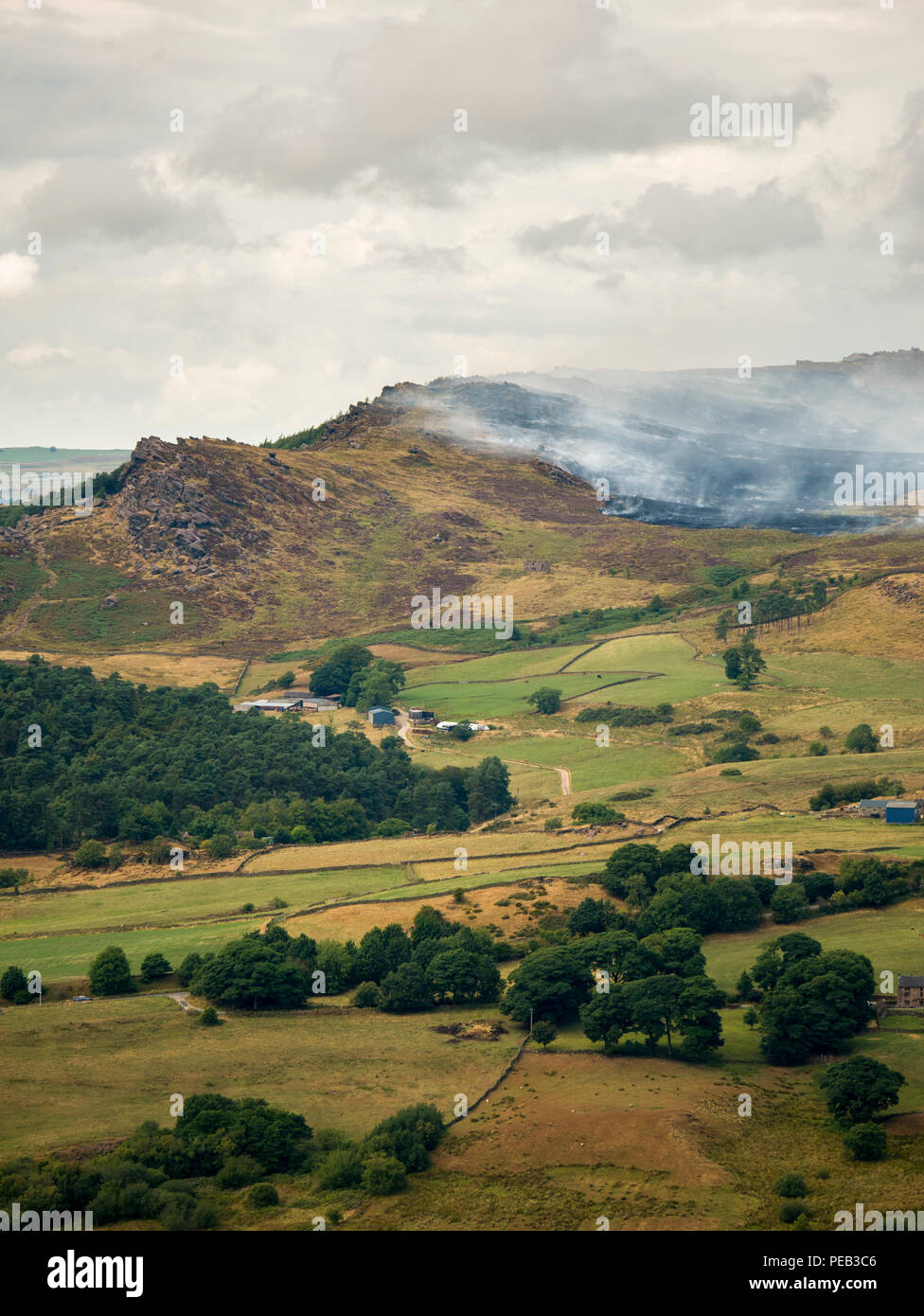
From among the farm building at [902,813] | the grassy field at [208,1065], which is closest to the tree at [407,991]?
the grassy field at [208,1065]

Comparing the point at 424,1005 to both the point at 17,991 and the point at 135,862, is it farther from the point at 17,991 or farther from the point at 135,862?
the point at 135,862

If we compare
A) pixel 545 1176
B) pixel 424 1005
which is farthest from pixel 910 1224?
pixel 424 1005

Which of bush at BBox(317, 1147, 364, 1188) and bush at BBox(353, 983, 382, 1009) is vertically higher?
bush at BBox(353, 983, 382, 1009)

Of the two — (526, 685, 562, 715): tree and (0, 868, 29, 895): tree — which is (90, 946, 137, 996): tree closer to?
(0, 868, 29, 895): tree

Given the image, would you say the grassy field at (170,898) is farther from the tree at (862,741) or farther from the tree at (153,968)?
the tree at (862,741)

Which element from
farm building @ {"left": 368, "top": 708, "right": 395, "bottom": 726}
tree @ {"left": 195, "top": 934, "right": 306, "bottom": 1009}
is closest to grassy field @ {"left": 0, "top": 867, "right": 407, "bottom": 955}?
tree @ {"left": 195, "top": 934, "right": 306, "bottom": 1009}

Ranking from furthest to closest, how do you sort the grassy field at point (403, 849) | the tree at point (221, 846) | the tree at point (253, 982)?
1. the tree at point (221, 846)
2. the grassy field at point (403, 849)
3. the tree at point (253, 982)

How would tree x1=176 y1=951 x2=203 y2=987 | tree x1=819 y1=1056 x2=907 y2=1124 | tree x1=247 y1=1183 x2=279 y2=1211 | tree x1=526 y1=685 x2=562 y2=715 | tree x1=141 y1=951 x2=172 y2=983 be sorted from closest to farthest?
tree x1=247 y1=1183 x2=279 y2=1211 < tree x1=819 y1=1056 x2=907 y2=1124 < tree x1=176 y1=951 x2=203 y2=987 < tree x1=141 y1=951 x2=172 y2=983 < tree x1=526 y1=685 x2=562 y2=715
